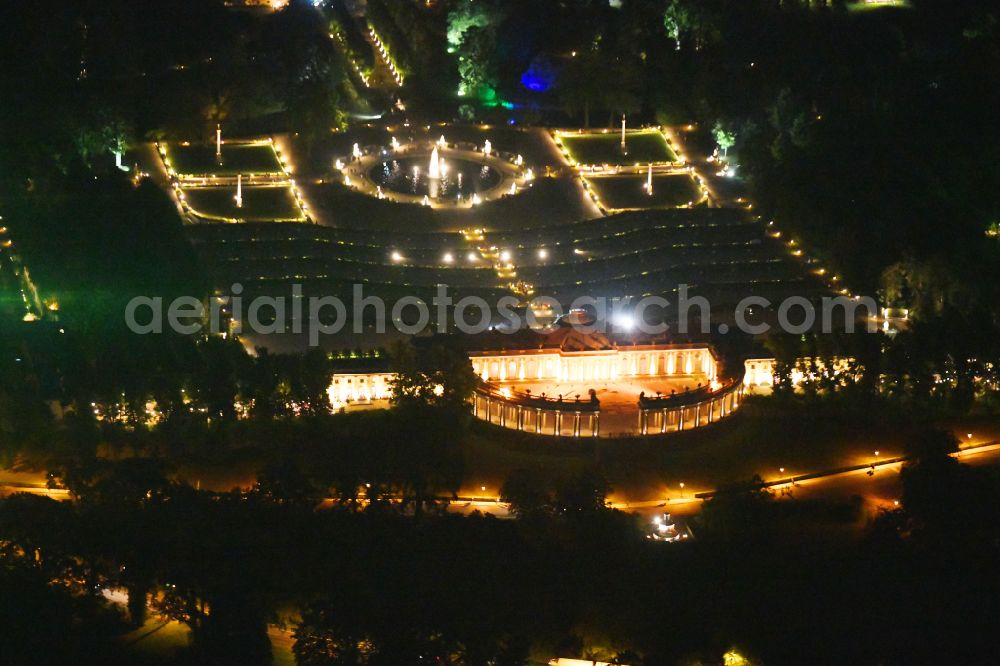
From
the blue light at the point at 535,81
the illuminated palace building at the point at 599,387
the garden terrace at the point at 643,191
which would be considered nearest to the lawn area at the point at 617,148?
the garden terrace at the point at 643,191

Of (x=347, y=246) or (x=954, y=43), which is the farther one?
(x=954, y=43)

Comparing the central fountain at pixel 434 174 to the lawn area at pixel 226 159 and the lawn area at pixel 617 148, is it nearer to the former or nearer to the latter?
the lawn area at pixel 617 148

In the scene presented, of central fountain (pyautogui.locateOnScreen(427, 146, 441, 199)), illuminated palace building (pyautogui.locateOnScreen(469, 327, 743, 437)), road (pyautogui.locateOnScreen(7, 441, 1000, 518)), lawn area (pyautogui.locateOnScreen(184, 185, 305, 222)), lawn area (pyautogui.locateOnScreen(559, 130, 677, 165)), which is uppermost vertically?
lawn area (pyautogui.locateOnScreen(559, 130, 677, 165))

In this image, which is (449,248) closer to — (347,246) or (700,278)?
(347,246)

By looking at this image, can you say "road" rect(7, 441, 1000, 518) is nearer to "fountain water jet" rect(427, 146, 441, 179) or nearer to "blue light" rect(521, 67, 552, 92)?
"fountain water jet" rect(427, 146, 441, 179)

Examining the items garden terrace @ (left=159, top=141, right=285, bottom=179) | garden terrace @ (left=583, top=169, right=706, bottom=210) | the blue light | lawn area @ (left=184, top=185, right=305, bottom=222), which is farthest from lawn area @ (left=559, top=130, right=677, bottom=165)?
lawn area @ (left=184, top=185, right=305, bottom=222)

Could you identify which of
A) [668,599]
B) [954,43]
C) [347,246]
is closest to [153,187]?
[347,246]

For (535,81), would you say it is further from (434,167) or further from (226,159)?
(226,159)
